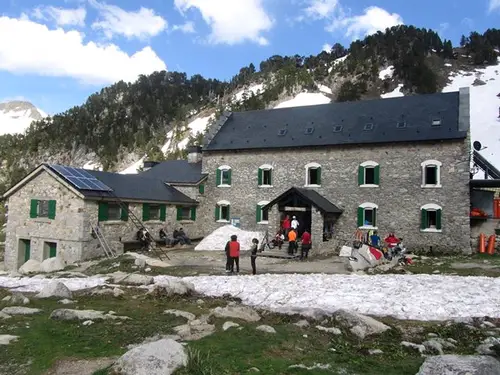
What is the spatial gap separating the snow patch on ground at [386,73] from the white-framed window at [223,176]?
7499cm

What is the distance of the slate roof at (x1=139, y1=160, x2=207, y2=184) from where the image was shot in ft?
111

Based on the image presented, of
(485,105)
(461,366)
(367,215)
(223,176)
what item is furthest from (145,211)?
(485,105)

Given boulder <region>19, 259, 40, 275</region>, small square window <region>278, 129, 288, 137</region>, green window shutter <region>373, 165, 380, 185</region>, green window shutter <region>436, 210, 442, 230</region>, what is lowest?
boulder <region>19, 259, 40, 275</region>

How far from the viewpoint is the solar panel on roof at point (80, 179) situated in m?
24.6

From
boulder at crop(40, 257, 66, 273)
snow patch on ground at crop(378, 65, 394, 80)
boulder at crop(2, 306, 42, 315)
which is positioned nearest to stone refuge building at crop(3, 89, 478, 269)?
boulder at crop(40, 257, 66, 273)

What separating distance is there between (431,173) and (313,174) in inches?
303

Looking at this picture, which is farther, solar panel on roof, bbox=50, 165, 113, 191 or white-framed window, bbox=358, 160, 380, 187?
white-framed window, bbox=358, 160, 380, 187

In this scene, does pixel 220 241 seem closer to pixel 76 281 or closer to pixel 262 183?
pixel 262 183

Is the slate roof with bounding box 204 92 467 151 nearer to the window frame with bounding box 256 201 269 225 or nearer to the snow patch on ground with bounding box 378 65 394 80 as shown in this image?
the window frame with bounding box 256 201 269 225

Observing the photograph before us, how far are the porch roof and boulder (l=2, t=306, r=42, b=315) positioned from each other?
18.7 metres

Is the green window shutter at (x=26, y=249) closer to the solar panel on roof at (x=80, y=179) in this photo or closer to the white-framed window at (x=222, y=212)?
the solar panel on roof at (x=80, y=179)

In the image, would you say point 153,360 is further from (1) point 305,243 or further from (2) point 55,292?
(1) point 305,243

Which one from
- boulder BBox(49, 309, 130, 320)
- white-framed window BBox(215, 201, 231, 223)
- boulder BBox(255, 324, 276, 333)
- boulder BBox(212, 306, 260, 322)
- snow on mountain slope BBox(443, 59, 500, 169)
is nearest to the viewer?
boulder BBox(255, 324, 276, 333)

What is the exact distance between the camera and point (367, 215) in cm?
2802
